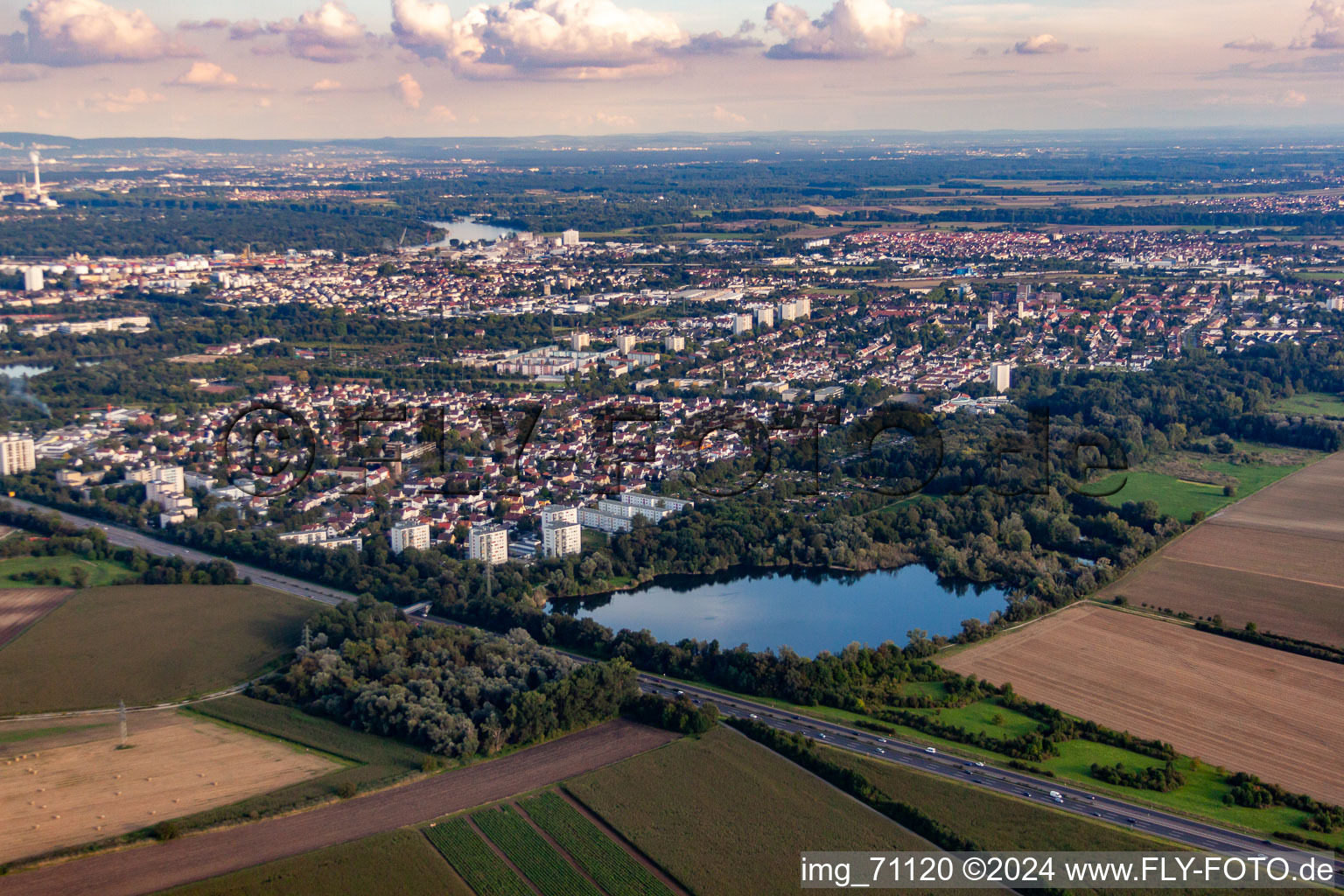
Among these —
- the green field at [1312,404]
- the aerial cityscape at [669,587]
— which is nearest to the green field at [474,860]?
the aerial cityscape at [669,587]

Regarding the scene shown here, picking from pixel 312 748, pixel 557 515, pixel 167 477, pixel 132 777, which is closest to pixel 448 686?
pixel 312 748

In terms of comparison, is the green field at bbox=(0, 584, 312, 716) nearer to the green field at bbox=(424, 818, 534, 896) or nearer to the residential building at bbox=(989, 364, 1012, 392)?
the green field at bbox=(424, 818, 534, 896)

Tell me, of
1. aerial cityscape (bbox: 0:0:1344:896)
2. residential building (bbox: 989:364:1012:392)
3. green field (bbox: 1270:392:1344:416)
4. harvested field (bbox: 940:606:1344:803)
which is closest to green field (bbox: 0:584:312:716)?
aerial cityscape (bbox: 0:0:1344:896)

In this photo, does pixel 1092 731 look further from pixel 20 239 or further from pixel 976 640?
pixel 20 239

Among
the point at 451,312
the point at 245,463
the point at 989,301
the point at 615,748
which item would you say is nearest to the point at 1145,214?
the point at 989,301

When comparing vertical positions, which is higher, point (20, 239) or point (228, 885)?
point (20, 239)

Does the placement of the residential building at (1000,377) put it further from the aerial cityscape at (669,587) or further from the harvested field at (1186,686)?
the harvested field at (1186,686)

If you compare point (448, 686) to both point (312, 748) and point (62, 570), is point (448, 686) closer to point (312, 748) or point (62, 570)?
point (312, 748)
